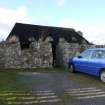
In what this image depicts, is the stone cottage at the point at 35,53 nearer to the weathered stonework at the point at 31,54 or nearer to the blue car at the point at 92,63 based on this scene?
the weathered stonework at the point at 31,54

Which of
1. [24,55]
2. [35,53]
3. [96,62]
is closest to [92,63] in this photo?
[96,62]

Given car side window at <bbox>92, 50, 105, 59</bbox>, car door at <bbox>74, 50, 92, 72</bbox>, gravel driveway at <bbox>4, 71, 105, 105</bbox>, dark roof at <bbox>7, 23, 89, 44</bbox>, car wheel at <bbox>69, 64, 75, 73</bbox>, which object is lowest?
gravel driveway at <bbox>4, 71, 105, 105</bbox>

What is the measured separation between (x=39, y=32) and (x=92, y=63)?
71.1 feet

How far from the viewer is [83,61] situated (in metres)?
15.4

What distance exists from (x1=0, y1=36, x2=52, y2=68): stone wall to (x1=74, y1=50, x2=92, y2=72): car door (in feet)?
9.92

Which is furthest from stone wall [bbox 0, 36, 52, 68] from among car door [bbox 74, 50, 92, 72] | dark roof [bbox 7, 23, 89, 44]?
dark roof [bbox 7, 23, 89, 44]

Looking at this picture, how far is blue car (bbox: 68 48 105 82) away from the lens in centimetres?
1388

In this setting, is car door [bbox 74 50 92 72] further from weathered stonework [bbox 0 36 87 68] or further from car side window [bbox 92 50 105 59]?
weathered stonework [bbox 0 36 87 68]

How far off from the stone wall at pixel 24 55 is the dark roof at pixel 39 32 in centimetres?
1337

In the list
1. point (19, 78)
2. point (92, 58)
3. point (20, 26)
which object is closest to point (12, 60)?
point (19, 78)

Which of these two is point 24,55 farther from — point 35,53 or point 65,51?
point 65,51

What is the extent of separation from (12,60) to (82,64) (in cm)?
→ 469

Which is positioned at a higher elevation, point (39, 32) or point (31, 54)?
point (39, 32)

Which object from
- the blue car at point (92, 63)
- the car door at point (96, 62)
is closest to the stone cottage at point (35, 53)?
the blue car at point (92, 63)
